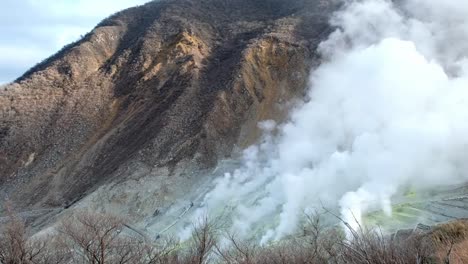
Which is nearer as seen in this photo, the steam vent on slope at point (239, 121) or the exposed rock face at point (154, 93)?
the steam vent on slope at point (239, 121)

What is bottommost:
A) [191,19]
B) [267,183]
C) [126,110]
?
[267,183]

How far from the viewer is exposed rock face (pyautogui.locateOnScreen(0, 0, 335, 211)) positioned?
3747 centimetres

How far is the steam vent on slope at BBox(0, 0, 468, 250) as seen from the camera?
88.4 ft

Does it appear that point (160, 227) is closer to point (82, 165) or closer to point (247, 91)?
point (82, 165)

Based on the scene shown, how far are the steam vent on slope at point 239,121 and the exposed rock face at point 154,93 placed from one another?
0.45 feet

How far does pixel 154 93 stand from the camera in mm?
44250

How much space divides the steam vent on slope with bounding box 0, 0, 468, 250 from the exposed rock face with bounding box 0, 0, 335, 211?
14 cm

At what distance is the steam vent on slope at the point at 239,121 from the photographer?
88.4ft

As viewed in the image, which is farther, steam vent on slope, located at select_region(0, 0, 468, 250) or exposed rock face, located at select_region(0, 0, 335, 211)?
exposed rock face, located at select_region(0, 0, 335, 211)

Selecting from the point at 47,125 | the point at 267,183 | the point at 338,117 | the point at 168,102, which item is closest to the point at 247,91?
the point at 168,102

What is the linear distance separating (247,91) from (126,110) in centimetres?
942

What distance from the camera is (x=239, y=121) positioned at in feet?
131

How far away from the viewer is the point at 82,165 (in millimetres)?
38531

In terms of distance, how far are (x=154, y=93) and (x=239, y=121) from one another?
818 centimetres
